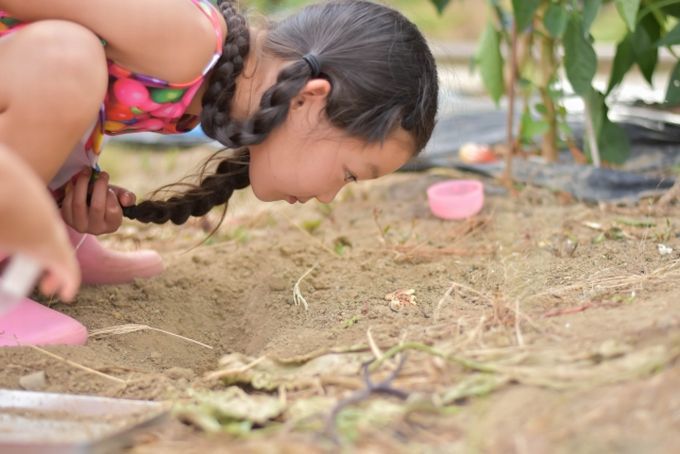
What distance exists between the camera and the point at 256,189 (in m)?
1.74

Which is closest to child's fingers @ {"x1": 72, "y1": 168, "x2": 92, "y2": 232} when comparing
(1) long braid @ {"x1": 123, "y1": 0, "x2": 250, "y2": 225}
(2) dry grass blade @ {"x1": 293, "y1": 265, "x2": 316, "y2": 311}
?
(1) long braid @ {"x1": 123, "y1": 0, "x2": 250, "y2": 225}

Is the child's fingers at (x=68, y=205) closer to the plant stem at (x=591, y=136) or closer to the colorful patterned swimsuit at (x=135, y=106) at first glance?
the colorful patterned swimsuit at (x=135, y=106)

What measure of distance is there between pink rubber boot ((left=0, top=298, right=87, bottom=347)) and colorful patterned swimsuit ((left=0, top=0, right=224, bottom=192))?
1.01ft

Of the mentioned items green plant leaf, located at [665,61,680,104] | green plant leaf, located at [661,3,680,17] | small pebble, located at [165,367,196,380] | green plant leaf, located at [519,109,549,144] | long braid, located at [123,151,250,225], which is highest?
green plant leaf, located at [661,3,680,17]

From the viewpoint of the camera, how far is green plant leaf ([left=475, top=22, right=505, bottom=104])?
8.17ft

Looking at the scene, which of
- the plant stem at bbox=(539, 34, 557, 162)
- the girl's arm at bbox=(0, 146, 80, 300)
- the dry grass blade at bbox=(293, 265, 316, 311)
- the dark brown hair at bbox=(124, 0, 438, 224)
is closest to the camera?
the girl's arm at bbox=(0, 146, 80, 300)

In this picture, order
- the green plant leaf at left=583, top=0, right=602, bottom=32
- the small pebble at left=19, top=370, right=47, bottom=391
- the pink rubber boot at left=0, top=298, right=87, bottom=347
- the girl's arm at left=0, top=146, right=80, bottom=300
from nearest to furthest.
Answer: the girl's arm at left=0, top=146, right=80, bottom=300 → the small pebble at left=19, top=370, right=47, bottom=391 → the pink rubber boot at left=0, top=298, right=87, bottom=347 → the green plant leaf at left=583, top=0, right=602, bottom=32

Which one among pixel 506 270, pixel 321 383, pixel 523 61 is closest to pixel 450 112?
pixel 523 61

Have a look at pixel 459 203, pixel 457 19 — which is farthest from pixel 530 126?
pixel 457 19

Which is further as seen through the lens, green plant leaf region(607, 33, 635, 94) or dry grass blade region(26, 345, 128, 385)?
green plant leaf region(607, 33, 635, 94)

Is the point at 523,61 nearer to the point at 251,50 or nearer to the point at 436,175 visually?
the point at 436,175

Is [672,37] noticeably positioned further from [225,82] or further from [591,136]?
[225,82]

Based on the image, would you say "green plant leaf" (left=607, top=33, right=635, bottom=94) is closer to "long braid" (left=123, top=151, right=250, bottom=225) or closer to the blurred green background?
"long braid" (left=123, top=151, right=250, bottom=225)

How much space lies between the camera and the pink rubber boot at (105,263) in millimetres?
1895
